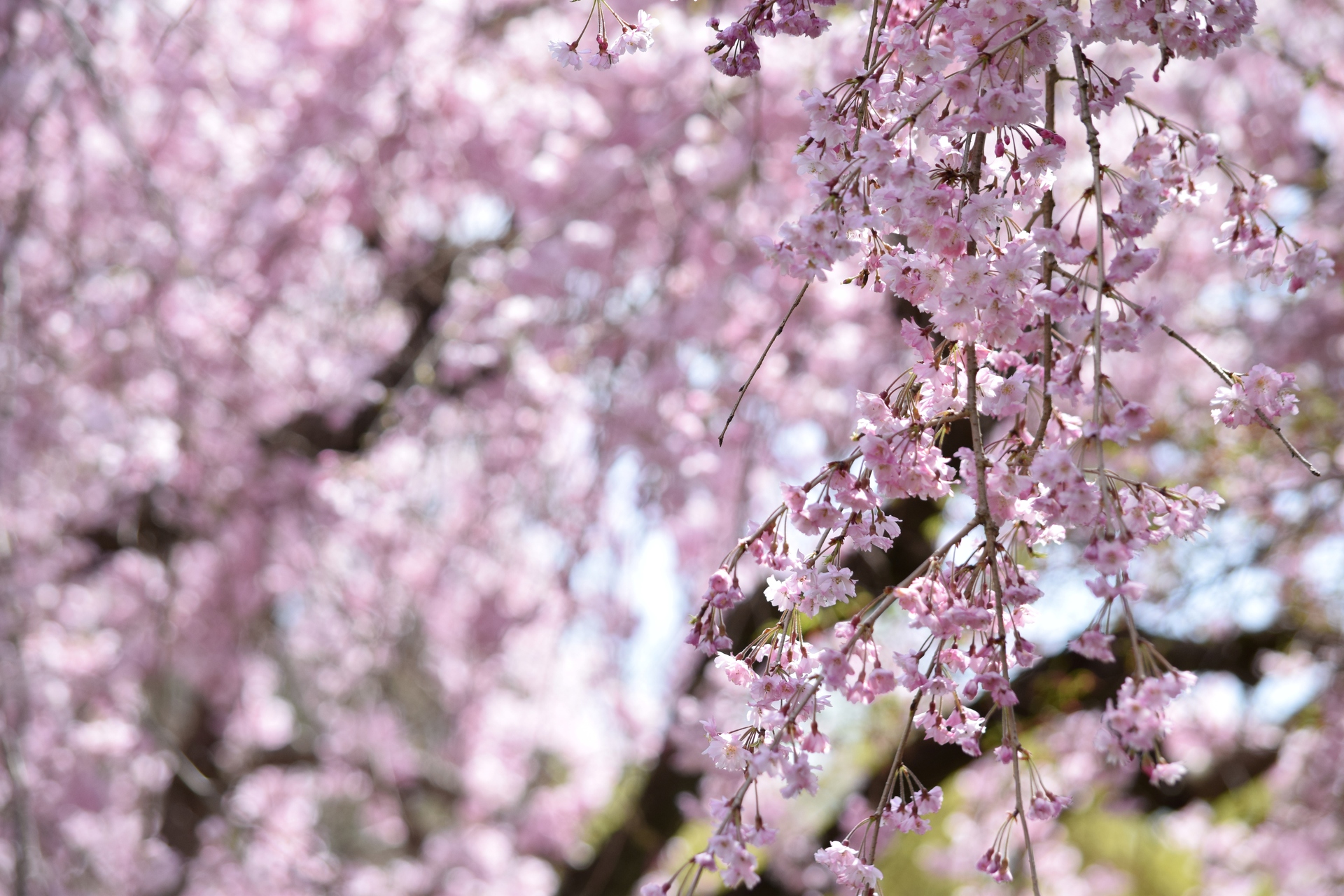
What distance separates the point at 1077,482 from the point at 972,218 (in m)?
0.25

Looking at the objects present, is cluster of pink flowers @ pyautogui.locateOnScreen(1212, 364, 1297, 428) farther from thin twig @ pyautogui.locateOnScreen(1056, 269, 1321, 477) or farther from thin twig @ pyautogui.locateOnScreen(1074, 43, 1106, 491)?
thin twig @ pyautogui.locateOnScreen(1074, 43, 1106, 491)

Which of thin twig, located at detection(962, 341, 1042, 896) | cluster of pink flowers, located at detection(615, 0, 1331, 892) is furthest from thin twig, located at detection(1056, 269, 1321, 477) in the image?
thin twig, located at detection(962, 341, 1042, 896)

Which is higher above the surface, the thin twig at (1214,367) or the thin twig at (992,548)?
the thin twig at (1214,367)

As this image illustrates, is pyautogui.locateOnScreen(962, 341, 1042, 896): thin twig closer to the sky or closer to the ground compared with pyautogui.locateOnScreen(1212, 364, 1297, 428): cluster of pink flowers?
closer to the ground

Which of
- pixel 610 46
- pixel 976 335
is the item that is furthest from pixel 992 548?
pixel 610 46

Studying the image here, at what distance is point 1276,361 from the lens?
418cm

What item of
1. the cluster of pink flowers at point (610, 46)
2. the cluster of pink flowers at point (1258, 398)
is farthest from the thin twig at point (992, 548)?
the cluster of pink flowers at point (610, 46)

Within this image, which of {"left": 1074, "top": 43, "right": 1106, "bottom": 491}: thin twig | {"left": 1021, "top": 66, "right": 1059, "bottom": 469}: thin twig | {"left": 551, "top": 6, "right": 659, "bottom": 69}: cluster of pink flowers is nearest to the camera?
{"left": 1074, "top": 43, "right": 1106, "bottom": 491}: thin twig

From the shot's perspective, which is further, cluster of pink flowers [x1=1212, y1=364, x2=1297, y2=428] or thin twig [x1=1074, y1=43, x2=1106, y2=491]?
cluster of pink flowers [x1=1212, y1=364, x2=1297, y2=428]

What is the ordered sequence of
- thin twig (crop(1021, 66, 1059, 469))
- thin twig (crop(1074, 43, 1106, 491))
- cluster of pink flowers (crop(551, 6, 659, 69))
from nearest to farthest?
1. thin twig (crop(1074, 43, 1106, 491))
2. thin twig (crop(1021, 66, 1059, 469))
3. cluster of pink flowers (crop(551, 6, 659, 69))

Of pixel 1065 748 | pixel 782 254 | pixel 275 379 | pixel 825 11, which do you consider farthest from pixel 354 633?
pixel 782 254

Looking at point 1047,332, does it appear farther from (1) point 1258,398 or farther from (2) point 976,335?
(1) point 1258,398

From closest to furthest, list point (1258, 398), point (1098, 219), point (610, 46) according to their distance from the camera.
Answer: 1. point (1098, 219)
2. point (1258, 398)
3. point (610, 46)

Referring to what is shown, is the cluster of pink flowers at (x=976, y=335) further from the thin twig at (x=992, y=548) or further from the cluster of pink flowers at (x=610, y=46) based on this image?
the cluster of pink flowers at (x=610, y=46)
